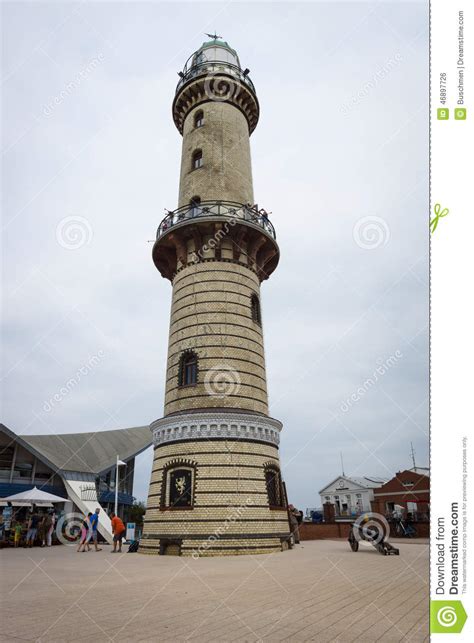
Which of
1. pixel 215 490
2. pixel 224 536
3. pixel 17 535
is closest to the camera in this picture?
pixel 224 536

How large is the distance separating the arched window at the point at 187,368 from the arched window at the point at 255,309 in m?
3.21

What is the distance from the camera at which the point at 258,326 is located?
62.0 feet

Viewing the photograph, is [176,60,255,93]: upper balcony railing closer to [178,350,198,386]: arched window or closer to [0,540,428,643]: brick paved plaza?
[178,350,198,386]: arched window

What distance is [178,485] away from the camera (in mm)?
15609

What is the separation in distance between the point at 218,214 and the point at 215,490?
1086 cm

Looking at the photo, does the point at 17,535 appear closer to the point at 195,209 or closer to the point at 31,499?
the point at 31,499

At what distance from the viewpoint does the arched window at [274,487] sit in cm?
1628

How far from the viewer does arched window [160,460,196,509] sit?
1525 cm

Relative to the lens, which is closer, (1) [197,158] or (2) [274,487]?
(2) [274,487]

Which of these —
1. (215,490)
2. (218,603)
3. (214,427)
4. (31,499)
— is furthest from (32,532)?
(218,603)

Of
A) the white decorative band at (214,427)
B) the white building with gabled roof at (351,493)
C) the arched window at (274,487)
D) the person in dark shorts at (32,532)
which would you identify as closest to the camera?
the white decorative band at (214,427)
